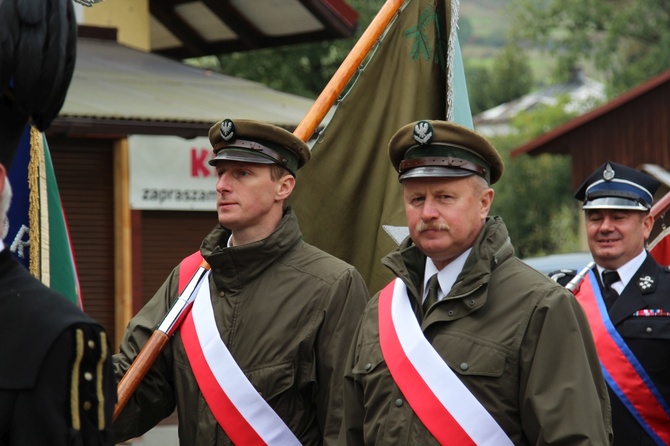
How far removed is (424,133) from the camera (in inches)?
174

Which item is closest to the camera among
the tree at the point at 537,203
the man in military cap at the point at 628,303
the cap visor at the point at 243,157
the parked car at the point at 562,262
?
the cap visor at the point at 243,157

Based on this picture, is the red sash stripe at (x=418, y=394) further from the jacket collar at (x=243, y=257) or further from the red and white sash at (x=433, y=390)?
the jacket collar at (x=243, y=257)

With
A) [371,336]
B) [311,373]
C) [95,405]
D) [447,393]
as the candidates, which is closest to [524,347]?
[447,393]

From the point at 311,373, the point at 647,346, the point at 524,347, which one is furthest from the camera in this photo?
the point at 647,346

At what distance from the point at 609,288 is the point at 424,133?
6.62 ft

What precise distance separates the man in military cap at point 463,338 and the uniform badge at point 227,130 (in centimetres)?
77

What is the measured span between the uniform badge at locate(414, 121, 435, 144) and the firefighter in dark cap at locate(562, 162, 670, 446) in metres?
1.86

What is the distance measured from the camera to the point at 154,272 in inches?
513

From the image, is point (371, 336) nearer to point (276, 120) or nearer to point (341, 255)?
point (341, 255)

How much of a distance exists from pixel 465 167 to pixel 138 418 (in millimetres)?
1644

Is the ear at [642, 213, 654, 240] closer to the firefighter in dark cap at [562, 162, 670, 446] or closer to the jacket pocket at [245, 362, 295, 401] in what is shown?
the firefighter in dark cap at [562, 162, 670, 446]

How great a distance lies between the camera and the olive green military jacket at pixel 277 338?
473 cm

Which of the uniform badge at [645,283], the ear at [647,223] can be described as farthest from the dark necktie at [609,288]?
the ear at [647,223]

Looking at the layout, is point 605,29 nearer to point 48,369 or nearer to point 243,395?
point 243,395
